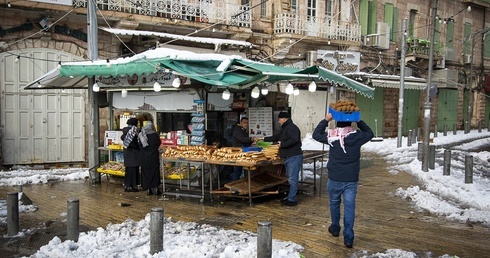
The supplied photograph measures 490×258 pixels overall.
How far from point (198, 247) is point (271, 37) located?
16265 mm

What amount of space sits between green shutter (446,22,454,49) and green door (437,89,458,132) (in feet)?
9.62

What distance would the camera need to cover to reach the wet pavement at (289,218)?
270 inches

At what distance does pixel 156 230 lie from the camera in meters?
6.23

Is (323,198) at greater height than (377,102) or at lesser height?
lesser

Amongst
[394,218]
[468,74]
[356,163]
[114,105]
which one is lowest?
[394,218]

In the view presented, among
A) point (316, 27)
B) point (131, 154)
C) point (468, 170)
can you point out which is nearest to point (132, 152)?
point (131, 154)

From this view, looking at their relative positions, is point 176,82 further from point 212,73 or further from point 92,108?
point 92,108

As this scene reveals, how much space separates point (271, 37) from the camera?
2167 cm

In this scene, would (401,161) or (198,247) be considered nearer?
(198,247)

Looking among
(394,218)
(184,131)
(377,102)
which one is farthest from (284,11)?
(394,218)

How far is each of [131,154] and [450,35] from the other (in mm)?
27006

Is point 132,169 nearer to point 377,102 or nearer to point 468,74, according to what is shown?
point 377,102

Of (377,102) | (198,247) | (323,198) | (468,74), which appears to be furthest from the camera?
(468,74)

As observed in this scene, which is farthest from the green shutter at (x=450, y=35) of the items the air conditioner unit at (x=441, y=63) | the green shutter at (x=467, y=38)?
the air conditioner unit at (x=441, y=63)
